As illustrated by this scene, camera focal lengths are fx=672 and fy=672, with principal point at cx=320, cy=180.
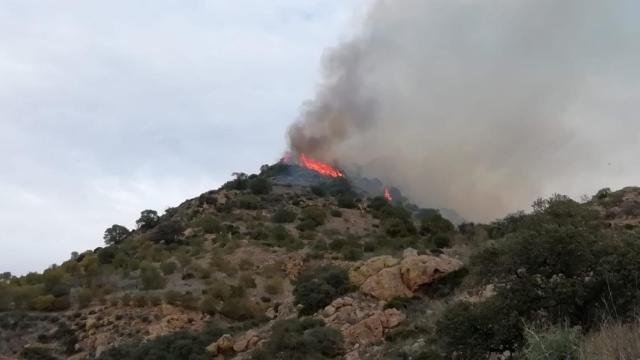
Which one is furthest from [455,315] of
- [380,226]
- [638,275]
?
[380,226]

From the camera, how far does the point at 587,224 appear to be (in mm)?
18125

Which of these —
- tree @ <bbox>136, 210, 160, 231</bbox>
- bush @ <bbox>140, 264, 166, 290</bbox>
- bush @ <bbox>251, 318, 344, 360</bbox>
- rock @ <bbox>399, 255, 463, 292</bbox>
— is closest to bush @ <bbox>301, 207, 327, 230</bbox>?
bush @ <bbox>140, 264, 166, 290</bbox>

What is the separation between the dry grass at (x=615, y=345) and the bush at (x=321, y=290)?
2772 centimetres

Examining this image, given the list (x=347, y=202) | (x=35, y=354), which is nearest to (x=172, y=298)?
(x=35, y=354)

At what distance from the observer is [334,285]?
39.3 m

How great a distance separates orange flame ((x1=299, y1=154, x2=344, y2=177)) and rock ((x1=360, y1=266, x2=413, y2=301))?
72003 millimetres

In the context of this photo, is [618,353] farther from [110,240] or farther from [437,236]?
[110,240]

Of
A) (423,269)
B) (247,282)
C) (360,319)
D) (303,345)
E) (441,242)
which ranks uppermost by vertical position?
(441,242)

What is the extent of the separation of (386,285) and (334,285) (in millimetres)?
4159

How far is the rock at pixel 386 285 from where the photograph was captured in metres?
35.7

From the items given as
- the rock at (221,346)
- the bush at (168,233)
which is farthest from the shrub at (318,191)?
the rock at (221,346)

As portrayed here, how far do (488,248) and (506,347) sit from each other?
11.1 feet

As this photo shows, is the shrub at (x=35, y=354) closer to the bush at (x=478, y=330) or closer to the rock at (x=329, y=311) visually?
the rock at (x=329, y=311)

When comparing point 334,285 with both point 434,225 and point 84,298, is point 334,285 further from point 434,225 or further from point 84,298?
point 434,225
